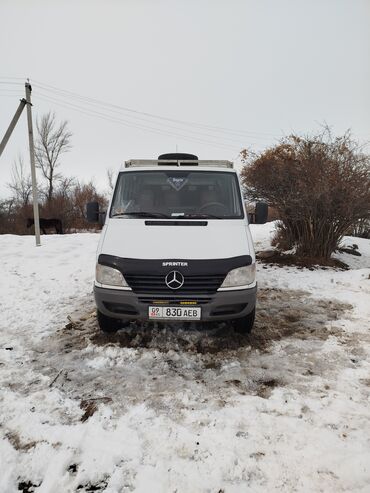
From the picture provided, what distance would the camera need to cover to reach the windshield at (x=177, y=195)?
4.09m

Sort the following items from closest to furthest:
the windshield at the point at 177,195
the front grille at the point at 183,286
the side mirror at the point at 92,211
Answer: the front grille at the point at 183,286 → the windshield at the point at 177,195 → the side mirror at the point at 92,211

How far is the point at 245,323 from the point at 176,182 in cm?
214

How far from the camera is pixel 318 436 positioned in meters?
2.23

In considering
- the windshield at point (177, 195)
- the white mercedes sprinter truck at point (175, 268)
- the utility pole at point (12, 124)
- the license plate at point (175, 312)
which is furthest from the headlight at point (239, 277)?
the utility pole at point (12, 124)

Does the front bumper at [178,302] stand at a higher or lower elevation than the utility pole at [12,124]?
lower

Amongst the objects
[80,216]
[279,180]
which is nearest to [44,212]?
[80,216]

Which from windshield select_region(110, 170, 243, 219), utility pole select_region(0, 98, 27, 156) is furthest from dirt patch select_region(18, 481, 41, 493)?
utility pole select_region(0, 98, 27, 156)

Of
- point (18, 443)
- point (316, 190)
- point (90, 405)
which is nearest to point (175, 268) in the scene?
point (90, 405)

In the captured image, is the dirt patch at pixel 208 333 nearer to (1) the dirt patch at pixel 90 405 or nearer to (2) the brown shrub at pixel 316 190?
(1) the dirt patch at pixel 90 405

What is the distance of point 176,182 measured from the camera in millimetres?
4379

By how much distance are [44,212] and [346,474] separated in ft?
93.2

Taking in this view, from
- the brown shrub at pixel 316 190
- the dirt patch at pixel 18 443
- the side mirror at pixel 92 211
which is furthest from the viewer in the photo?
the brown shrub at pixel 316 190

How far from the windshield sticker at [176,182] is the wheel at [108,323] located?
195 centimetres

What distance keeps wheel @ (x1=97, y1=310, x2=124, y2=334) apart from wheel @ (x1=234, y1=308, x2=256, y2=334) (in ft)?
4.80
